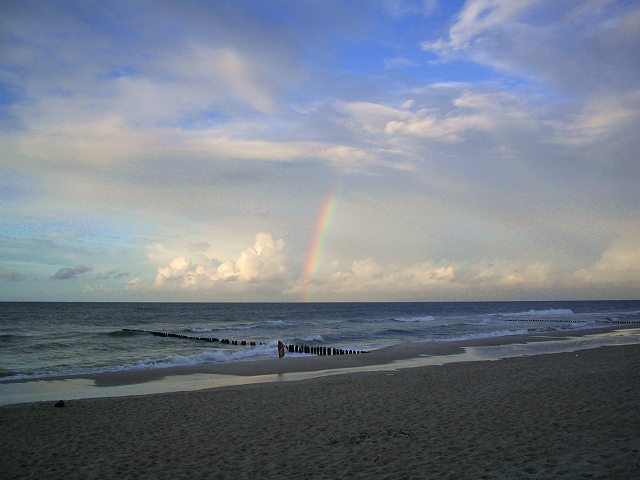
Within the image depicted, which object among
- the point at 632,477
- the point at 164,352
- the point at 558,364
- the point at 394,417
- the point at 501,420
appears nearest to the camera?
the point at 632,477

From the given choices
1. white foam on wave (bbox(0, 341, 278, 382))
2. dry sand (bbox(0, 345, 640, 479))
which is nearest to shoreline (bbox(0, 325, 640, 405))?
white foam on wave (bbox(0, 341, 278, 382))

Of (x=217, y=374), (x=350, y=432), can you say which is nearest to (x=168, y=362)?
(x=217, y=374)

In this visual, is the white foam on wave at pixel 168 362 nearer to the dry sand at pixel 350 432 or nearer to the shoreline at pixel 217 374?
the shoreline at pixel 217 374

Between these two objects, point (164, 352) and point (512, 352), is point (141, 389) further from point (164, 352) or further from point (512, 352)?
point (512, 352)

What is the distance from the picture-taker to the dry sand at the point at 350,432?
8484 mm

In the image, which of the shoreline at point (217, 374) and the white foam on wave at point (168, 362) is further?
the white foam on wave at point (168, 362)

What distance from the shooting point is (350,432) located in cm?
1090

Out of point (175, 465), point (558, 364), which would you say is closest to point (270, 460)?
point (175, 465)

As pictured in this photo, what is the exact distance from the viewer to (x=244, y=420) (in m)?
12.6

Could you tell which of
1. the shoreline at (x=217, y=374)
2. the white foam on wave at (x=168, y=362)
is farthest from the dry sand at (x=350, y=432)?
the white foam on wave at (x=168, y=362)

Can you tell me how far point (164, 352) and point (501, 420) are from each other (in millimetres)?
28336

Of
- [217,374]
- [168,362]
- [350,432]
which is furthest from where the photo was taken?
[168,362]

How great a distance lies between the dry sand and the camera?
848cm

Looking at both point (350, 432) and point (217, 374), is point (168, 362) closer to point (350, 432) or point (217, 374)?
point (217, 374)
